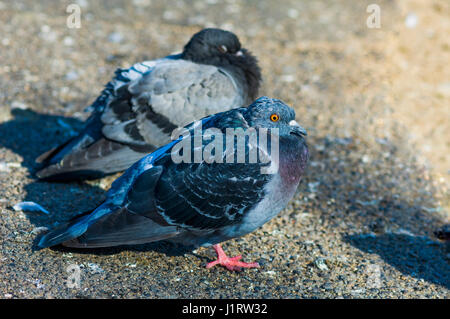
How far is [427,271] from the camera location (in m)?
4.54

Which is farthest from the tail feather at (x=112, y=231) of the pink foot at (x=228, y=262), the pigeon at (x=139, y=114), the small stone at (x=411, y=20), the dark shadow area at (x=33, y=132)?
the small stone at (x=411, y=20)

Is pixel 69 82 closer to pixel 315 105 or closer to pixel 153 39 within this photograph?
pixel 153 39

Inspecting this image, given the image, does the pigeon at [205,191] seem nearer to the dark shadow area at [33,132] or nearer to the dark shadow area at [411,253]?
the dark shadow area at [411,253]

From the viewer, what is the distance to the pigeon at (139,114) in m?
5.10

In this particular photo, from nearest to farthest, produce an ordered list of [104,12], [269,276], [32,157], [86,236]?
[86,236] → [269,276] → [32,157] → [104,12]

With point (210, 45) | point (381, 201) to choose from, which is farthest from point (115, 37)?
point (381, 201)

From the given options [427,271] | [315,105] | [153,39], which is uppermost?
[153,39]

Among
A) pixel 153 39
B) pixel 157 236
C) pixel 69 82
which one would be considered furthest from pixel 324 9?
pixel 157 236

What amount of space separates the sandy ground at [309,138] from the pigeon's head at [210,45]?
1.50 metres

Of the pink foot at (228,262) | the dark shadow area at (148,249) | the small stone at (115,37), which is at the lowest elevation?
the pink foot at (228,262)

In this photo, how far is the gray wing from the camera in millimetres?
5090

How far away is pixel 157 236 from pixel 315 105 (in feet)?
12.2

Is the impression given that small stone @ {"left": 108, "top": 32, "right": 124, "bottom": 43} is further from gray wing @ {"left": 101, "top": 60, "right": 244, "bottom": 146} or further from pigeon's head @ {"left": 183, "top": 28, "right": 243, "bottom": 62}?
gray wing @ {"left": 101, "top": 60, "right": 244, "bottom": 146}

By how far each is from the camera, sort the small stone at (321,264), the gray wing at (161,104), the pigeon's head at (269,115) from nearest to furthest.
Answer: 1. the pigeon's head at (269,115)
2. the small stone at (321,264)
3. the gray wing at (161,104)
